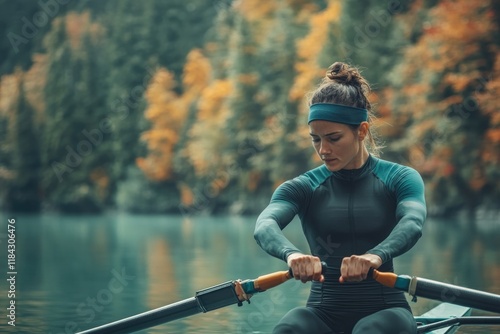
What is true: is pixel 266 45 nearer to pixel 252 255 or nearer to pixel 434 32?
pixel 434 32

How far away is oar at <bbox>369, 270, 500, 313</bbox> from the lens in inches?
206

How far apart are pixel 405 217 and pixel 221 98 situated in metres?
56.1

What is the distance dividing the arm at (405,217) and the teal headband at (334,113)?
38 centimetres

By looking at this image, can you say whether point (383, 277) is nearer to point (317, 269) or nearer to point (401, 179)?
point (317, 269)

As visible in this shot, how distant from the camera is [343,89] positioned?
18.4 feet

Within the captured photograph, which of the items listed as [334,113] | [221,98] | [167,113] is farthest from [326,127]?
[167,113]

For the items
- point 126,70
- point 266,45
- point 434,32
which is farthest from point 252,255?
point 126,70

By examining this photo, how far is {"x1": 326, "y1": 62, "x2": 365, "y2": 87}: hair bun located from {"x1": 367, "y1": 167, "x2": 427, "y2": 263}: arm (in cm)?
51

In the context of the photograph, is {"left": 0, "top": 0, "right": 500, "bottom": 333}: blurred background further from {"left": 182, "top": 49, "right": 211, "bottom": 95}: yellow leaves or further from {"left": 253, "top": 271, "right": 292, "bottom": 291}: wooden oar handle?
{"left": 253, "top": 271, "right": 292, "bottom": 291}: wooden oar handle

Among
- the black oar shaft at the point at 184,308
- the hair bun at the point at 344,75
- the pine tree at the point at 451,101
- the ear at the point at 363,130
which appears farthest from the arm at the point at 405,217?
the pine tree at the point at 451,101

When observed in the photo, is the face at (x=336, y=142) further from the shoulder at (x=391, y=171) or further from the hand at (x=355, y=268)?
the hand at (x=355, y=268)

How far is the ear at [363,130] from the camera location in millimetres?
5617

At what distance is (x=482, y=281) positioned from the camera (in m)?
13.3

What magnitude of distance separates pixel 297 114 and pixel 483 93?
1630 cm
